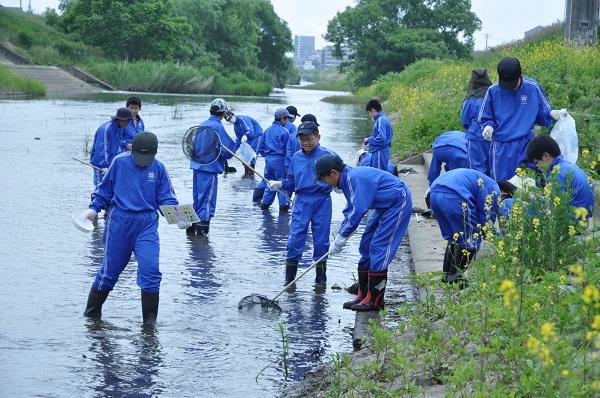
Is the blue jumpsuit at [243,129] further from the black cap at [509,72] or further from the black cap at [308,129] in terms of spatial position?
the black cap at [509,72]

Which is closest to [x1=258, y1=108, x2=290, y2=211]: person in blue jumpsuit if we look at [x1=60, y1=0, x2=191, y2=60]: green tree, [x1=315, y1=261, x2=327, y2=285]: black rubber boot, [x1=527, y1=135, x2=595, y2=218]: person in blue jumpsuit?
[x1=315, y1=261, x2=327, y2=285]: black rubber boot

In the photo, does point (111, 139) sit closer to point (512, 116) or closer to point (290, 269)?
point (290, 269)

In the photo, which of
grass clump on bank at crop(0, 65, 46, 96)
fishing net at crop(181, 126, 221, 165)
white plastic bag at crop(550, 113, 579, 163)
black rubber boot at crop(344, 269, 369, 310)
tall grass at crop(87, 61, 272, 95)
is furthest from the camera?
tall grass at crop(87, 61, 272, 95)

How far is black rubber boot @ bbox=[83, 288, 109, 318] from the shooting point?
9.40 metres

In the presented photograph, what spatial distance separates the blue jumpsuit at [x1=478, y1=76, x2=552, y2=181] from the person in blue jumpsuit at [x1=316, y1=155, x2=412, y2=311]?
2082 millimetres

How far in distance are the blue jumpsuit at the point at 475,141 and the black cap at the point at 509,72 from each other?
1839 millimetres

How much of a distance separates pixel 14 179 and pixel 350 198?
11.2 meters

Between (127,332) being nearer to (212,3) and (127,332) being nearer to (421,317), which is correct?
(421,317)

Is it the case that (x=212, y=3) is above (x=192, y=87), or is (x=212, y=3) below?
above

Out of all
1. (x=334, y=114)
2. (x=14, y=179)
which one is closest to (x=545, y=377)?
(x=14, y=179)

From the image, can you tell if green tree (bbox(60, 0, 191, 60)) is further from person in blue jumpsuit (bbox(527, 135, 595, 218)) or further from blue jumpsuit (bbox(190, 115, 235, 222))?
person in blue jumpsuit (bbox(527, 135, 595, 218))

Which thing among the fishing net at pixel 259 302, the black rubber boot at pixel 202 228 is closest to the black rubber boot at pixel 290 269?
the fishing net at pixel 259 302

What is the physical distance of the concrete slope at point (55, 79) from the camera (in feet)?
206

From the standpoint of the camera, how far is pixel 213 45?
3826 inches
